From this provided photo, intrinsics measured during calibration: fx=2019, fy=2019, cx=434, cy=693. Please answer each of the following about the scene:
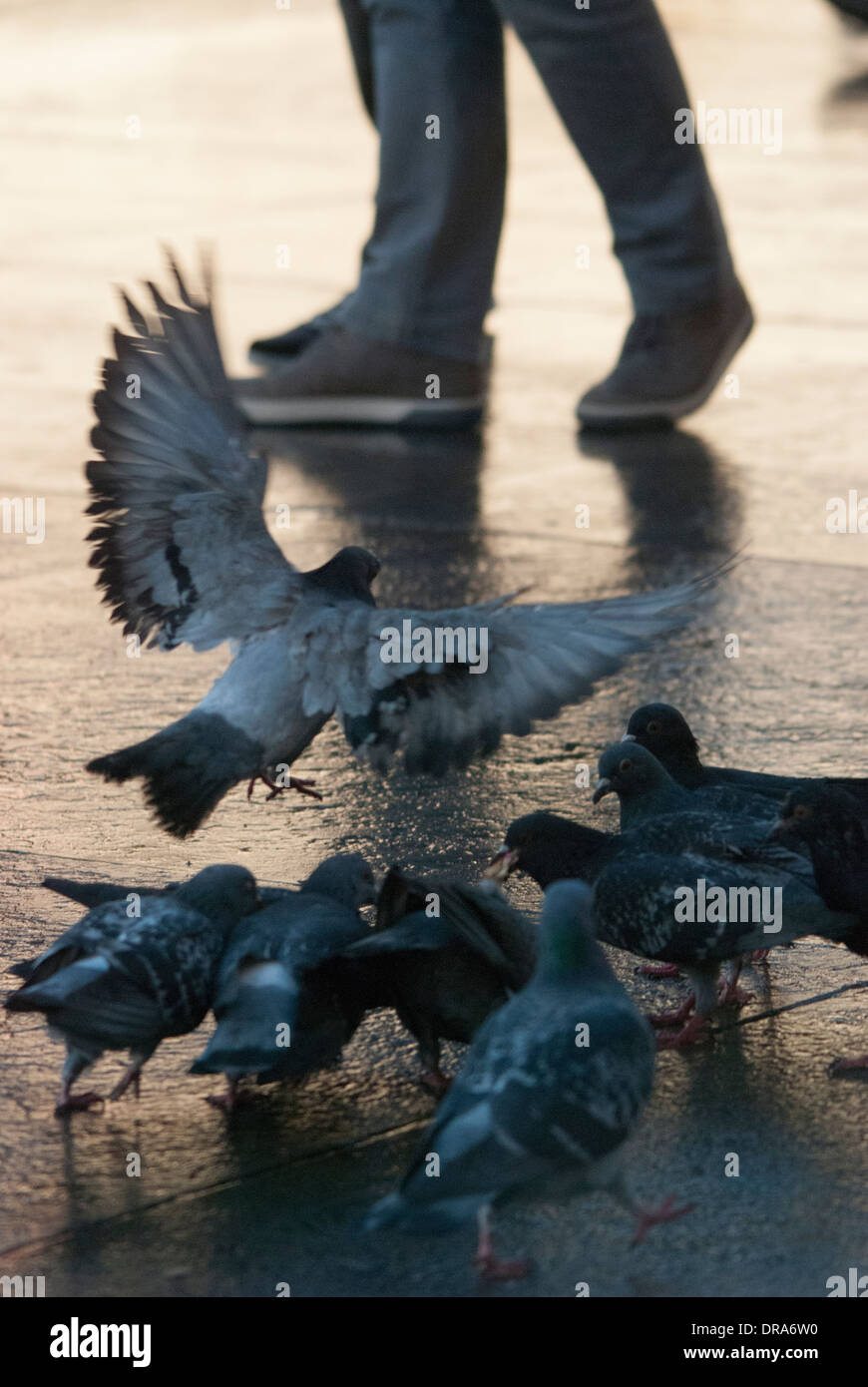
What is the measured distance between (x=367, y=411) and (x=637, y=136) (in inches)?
64.7

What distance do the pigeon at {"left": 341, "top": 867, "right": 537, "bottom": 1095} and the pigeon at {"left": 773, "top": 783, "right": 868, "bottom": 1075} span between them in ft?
1.94

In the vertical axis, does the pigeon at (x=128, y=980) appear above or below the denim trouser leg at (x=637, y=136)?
below

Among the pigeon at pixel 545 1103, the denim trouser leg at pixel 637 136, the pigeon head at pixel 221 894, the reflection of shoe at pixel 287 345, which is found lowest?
the pigeon at pixel 545 1103

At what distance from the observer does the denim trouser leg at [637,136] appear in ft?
25.5

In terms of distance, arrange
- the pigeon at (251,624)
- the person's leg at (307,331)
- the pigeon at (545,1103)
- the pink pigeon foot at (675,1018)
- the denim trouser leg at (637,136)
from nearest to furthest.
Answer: the pigeon at (545,1103) < the pink pigeon foot at (675,1018) < the pigeon at (251,624) < the denim trouser leg at (637,136) < the person's leg at (307,331)

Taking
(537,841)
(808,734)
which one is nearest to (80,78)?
(808,734)

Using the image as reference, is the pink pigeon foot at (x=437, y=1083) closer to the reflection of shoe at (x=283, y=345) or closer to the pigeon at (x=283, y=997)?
the pigeon at (x=283, y=997)

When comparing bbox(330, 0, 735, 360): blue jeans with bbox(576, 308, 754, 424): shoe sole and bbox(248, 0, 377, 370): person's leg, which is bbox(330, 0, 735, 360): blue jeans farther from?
bbox(248, 0, 377, 370): person's leg

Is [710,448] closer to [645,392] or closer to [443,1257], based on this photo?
[645,392]

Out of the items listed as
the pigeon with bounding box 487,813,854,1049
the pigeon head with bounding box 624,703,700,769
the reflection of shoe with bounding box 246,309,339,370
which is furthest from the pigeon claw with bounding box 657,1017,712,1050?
the reflection of shoe with bounding box 246,309,339,370

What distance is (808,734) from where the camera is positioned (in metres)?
5.41

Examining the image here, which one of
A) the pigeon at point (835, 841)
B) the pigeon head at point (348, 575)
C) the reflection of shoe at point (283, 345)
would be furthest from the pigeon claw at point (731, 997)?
the reflection of shoe at point (283, 345)

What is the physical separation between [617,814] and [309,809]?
2.52 feet

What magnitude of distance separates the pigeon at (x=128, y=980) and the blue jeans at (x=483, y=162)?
508 cm
